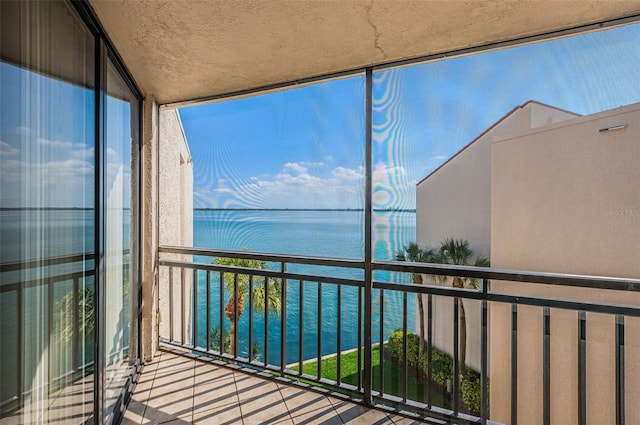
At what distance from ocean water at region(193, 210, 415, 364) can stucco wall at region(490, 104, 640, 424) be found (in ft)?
1.89

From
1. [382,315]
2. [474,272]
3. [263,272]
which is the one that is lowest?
[382,315]

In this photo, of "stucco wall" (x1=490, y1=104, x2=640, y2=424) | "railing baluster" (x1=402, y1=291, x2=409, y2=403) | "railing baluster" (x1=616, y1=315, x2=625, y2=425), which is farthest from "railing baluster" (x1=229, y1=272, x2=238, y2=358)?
"railing baluster" (x1=616, y1=315, x2=625, y2=425)

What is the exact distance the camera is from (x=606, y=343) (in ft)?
5.84

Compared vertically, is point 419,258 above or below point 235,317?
above

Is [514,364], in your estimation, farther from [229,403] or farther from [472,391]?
[229,403]

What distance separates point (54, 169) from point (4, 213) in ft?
1.13

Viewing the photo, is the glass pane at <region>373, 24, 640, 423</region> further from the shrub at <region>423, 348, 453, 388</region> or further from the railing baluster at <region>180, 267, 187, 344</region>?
the railing baluster at <region>180, 267, 187, 344</region>

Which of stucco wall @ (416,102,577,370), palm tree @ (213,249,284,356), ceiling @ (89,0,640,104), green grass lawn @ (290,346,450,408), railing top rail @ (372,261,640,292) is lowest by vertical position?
green grass lawn @ (290,346,450,408)

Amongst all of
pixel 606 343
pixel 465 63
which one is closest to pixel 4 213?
pixel 465 63

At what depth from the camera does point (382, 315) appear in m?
2.33

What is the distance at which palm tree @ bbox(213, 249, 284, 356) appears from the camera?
9.12ft

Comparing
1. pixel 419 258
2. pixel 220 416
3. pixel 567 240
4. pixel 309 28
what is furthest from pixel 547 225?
pixel 220 416

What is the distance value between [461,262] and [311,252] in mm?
1016

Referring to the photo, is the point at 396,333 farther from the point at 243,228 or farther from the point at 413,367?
the point at 243,228
